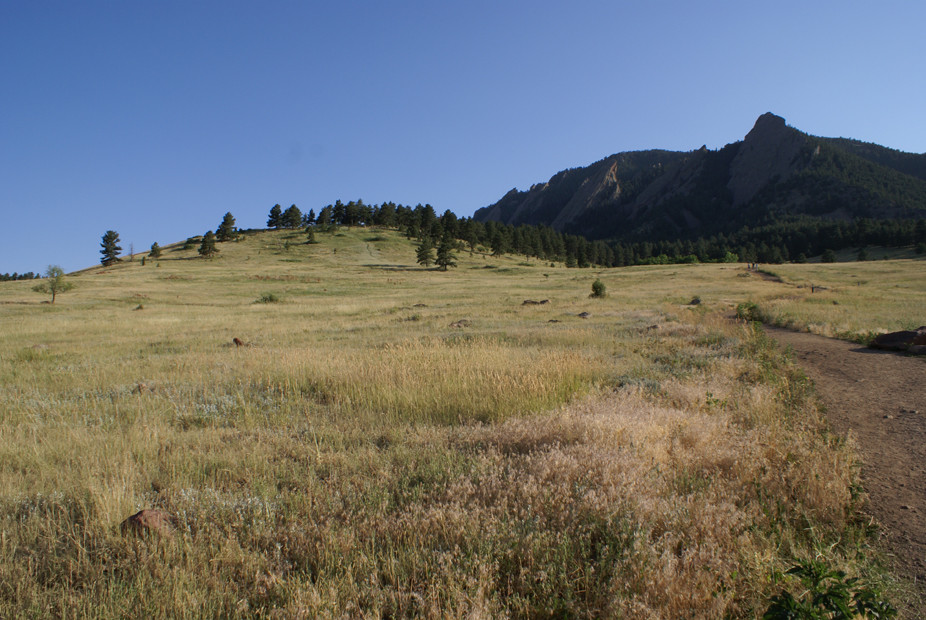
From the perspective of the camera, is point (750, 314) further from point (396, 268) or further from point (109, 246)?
point (109, 246)

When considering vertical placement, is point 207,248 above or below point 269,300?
above

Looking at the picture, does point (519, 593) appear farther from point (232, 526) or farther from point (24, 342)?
point (24, 342)

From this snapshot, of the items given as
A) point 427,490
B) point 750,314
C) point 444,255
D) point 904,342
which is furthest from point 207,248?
point 904,342

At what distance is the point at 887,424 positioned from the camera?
20.2 feet

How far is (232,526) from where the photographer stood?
3.26m

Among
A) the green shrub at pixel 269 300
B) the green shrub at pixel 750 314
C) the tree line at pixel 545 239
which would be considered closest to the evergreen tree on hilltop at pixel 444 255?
the tree line at pixel 545 239

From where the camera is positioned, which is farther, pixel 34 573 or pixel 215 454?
pixel 215 454

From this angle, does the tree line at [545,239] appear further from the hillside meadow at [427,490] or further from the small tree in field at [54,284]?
the hillside meadow at [427,490]

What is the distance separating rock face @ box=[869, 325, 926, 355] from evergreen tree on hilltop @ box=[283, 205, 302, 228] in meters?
129

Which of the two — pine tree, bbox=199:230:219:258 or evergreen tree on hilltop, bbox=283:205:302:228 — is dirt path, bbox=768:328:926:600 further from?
evergreen tree on hilltop, bbox=283:205:302:228

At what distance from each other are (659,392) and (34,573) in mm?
6906

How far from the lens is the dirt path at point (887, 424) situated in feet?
11.8

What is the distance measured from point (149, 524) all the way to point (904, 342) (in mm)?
16110

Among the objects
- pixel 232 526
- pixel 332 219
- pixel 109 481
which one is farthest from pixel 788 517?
pixel 332 219
